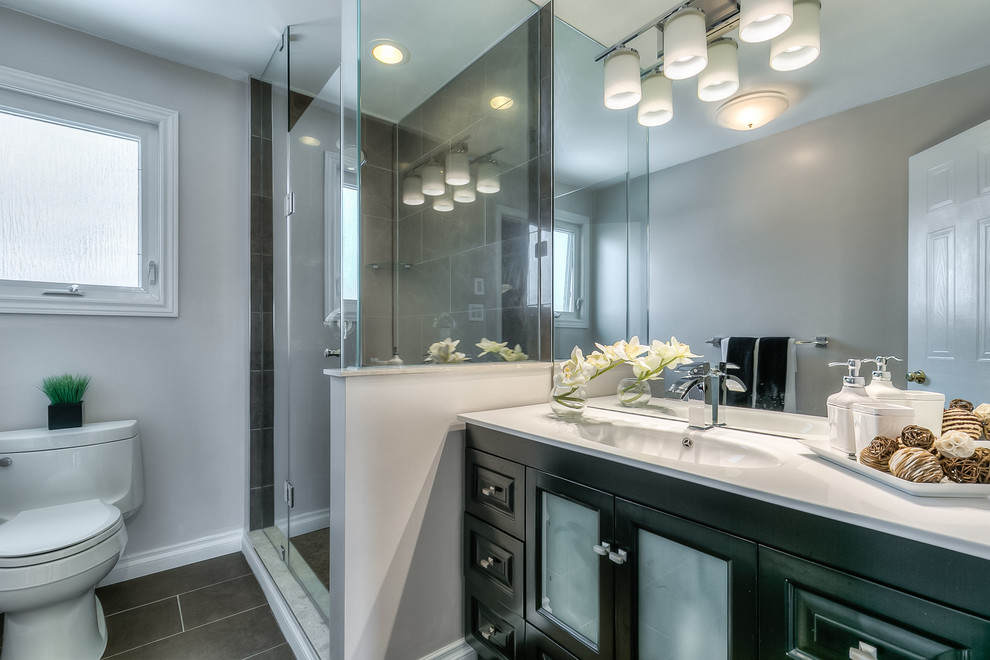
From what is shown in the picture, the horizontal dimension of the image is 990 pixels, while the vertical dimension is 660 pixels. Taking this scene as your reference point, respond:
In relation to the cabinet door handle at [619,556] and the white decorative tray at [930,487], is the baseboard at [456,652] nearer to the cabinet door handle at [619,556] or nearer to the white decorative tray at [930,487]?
the cabinet door handle at [619,556]

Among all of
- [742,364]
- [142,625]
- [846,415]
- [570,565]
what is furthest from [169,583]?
[846,415]

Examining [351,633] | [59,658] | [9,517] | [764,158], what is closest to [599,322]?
[764,158]

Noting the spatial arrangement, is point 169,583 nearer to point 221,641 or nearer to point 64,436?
point 221,641

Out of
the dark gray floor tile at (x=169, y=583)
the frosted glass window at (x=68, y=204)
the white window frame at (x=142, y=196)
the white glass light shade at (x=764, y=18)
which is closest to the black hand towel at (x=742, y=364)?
the white glass light shade at (x=764, y=18)

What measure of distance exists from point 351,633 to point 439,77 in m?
1.76

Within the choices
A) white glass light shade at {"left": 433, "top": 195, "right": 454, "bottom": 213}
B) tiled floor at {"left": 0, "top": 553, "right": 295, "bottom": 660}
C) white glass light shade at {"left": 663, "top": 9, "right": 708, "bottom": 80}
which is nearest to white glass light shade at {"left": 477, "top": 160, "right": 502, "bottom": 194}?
white glass light shade at {"left": 433, "top": 195, "right": 454, "bottom": 213}

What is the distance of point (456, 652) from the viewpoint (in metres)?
1.41

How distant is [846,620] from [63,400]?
8.01 ft

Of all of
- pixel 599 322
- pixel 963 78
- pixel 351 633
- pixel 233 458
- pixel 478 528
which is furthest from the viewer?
pixel 233 458

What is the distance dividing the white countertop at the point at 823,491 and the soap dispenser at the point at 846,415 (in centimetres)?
5

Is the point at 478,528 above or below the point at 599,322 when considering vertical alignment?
below

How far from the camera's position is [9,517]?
1.56m

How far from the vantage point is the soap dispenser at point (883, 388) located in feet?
2.93

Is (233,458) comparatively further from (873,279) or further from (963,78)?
(963,78)
